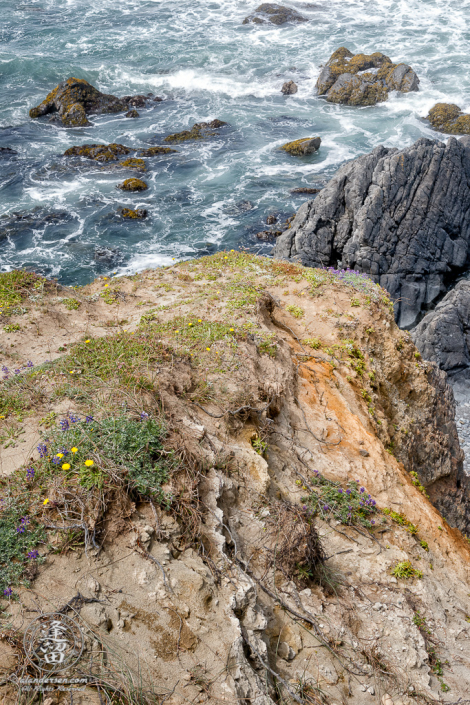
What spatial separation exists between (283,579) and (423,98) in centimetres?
4257

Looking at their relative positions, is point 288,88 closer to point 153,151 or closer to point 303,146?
point 303,146

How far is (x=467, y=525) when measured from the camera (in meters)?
13.3

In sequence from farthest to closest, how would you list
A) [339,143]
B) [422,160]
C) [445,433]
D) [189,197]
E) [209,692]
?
[339,143] → [189,197] → [422,160] → [445,433] → [209,692]

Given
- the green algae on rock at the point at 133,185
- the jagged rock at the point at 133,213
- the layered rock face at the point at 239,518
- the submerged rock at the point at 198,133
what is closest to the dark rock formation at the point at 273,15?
the submerged rock at the point at 198,133

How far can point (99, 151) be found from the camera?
32000mm

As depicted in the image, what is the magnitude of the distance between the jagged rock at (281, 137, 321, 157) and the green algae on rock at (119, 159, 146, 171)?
9784mm

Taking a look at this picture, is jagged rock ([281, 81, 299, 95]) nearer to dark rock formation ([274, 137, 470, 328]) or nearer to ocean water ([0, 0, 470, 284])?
ocean water ([0, 0, 470, 284])

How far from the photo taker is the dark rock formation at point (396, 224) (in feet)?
72.0

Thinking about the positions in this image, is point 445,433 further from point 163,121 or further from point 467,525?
point 163,121

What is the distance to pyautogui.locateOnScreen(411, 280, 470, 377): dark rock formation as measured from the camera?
20.1 m

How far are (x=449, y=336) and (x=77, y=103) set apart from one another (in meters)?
32.3

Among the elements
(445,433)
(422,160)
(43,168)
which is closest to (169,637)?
(445,433)

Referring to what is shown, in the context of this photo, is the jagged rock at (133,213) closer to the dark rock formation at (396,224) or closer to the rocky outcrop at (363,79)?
the dark rock formation at (396,224)

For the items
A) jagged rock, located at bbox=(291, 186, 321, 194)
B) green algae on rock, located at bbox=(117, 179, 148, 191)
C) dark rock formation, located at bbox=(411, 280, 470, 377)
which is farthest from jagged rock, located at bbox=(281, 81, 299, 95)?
dark rock formation, located at bbox=(411, 280, 470, 377)
